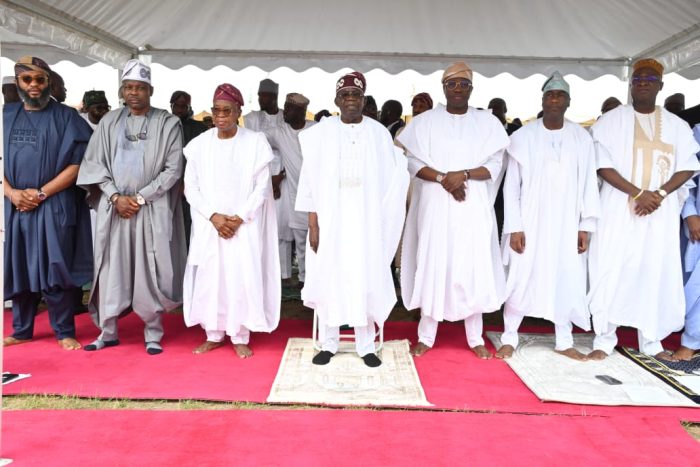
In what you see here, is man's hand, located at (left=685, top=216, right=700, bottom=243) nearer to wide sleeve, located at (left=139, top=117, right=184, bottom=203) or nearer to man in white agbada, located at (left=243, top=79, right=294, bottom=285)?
man in white agbada, located at (left=243, top=79, right=294, bottom=285)

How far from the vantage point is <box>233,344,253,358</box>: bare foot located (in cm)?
435

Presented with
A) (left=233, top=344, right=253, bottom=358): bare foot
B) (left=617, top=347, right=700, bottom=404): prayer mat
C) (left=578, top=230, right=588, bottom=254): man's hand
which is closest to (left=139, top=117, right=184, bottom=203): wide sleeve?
(left=233, top=344, right=253, bottom=358): bare foot

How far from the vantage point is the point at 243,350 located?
14.4 feet

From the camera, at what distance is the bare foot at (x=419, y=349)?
445 centimetres

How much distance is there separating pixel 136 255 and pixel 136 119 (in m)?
1.02

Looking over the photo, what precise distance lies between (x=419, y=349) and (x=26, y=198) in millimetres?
3070

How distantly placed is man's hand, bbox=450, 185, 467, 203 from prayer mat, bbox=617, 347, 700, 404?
1.73 meters

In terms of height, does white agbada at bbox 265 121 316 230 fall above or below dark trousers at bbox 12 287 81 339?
above

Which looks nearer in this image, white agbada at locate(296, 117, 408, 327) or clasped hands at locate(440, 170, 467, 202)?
white agbada at locate(296, 117, 408, 327)

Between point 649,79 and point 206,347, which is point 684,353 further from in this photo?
point 206,347

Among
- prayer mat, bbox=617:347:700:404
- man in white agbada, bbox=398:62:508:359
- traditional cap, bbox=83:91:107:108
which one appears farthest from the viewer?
traditional cap, bbox=83:91:107:108

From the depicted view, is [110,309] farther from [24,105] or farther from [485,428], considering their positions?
[485,428]

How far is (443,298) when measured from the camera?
436 centimetres

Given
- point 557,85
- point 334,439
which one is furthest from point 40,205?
point 557,85
